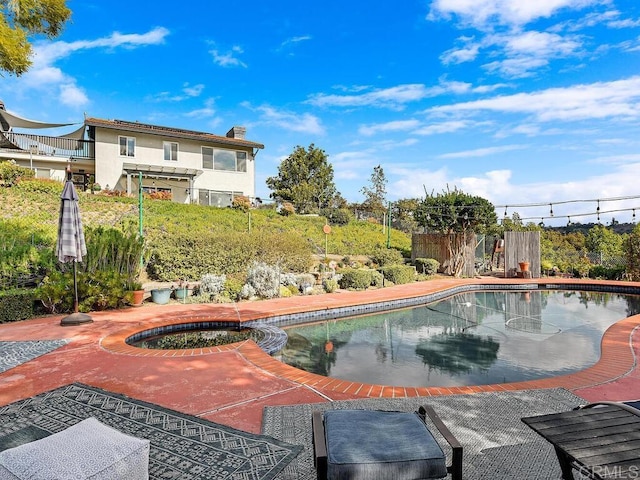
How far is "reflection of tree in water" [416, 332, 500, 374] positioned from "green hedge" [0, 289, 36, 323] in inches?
301

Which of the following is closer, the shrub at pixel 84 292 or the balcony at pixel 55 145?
the shrub at pixel 84 292

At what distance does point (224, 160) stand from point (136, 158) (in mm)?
4958

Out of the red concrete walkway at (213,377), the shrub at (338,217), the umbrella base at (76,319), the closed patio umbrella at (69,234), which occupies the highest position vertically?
the shrub at (338,217)

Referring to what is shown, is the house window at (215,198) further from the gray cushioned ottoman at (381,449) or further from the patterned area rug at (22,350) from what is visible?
the gray cushioned ottoman at (381,449)

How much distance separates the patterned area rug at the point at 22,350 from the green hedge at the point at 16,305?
204cm

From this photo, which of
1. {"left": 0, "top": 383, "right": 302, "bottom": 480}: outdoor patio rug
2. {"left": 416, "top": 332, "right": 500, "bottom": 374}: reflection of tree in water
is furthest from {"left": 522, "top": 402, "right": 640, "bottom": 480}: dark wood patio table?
{"left": 416, "top": 332, "right": 500, "bottom": 374}: reflection of tree in water

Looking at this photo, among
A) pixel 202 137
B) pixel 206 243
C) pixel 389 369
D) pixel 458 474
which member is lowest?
pixel 389 369

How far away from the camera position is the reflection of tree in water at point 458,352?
538 cm

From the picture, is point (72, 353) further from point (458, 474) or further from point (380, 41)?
point (380, 41)

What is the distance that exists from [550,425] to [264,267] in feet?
29.3

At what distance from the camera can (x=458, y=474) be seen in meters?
1.89

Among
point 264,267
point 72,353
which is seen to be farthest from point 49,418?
point 264,267

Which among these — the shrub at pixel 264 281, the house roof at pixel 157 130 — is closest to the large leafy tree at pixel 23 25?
the shrub at pixel 264 281

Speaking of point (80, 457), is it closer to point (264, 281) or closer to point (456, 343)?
point (456, 343)
